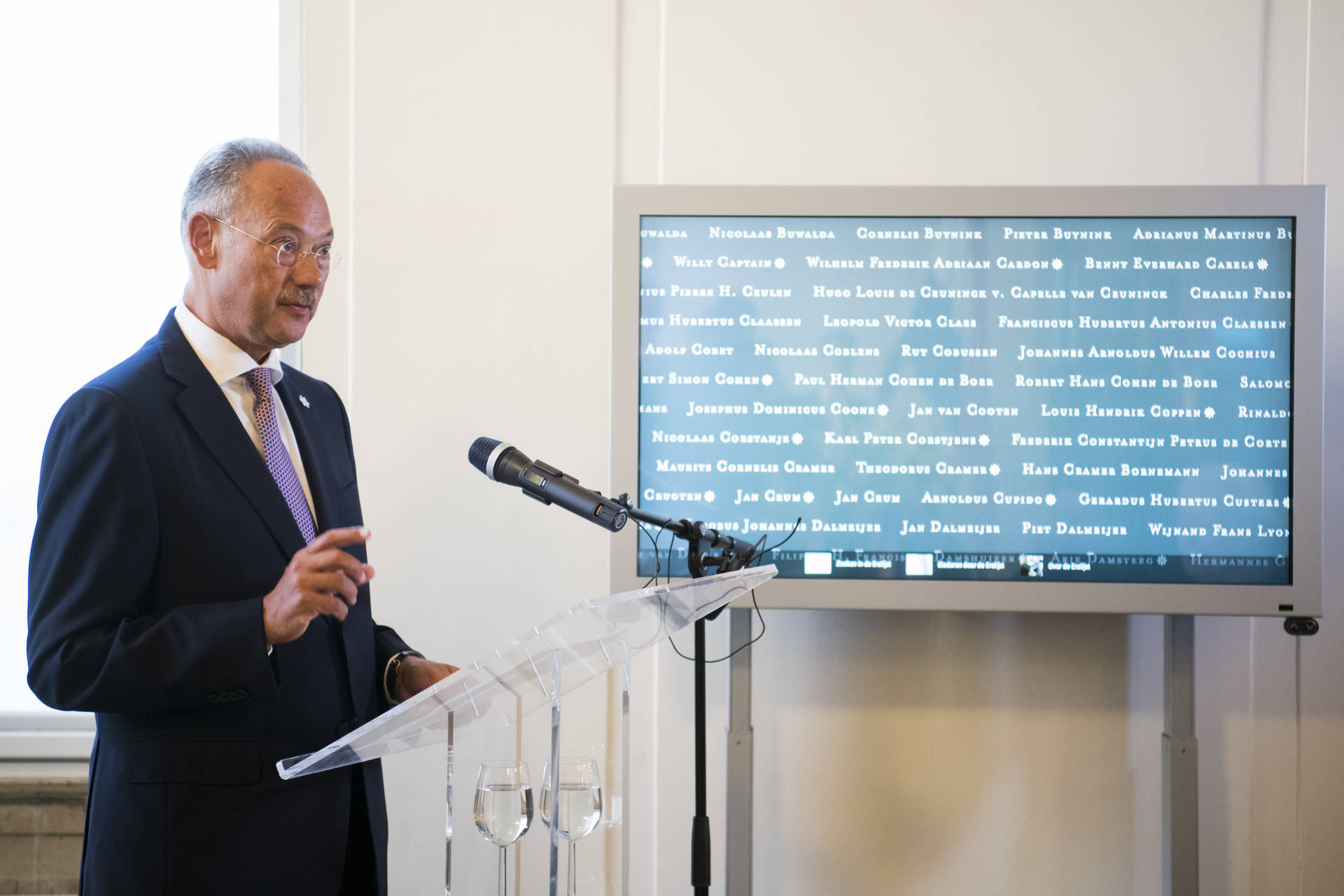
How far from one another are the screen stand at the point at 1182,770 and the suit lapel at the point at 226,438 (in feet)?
6.90

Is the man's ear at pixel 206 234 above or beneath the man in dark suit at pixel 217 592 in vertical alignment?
above

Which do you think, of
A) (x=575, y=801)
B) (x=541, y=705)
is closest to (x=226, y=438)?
(x=541, y=705)

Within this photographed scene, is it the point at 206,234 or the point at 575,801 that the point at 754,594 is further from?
the point at 206,234

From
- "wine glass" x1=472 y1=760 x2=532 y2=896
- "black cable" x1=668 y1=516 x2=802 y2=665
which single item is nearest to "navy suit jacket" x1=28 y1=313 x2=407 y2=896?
"wine glass" x1=472 y1=760 x2=532 y2=896

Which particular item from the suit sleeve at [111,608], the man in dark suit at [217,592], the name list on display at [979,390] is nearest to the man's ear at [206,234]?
the man in dark suit at [217,592]

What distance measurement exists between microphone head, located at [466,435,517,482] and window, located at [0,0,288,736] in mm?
1672

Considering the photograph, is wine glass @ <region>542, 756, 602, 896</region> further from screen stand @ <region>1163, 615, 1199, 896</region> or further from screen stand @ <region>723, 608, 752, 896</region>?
screen stand @ <region>1163, 615, 1199, 896</region>

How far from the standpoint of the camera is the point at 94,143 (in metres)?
2.88

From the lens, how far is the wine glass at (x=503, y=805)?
1.31 m

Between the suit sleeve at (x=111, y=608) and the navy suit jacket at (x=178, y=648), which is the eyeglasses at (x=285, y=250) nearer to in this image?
the navy suit jacket at (x=178, y=648)

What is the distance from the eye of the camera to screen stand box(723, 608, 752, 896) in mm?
2537

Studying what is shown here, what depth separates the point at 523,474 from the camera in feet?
5.30

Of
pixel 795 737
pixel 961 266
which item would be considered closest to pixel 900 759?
pixel 795 737

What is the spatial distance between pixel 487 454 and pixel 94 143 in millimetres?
2044
